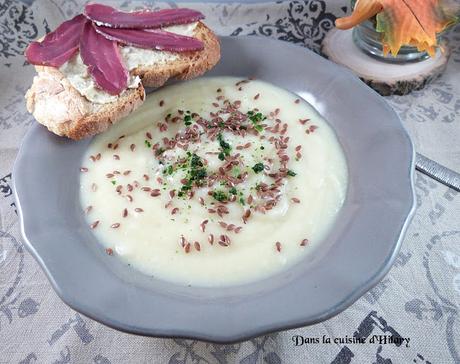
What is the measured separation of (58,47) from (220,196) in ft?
2.59

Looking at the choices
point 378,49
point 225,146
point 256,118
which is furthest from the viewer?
point 378,49

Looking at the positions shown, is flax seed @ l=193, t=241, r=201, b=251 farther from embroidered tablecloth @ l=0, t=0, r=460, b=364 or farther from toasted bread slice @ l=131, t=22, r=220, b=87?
toasted bread slice @ l=131, t=22, r=220, b=87

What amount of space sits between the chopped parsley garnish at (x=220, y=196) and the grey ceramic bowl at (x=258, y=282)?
0.98 ft

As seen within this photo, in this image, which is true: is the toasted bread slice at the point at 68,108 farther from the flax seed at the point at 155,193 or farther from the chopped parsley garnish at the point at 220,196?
the chopped parsley garnish at the point at 220,196

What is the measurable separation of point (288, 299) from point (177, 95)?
965 mm

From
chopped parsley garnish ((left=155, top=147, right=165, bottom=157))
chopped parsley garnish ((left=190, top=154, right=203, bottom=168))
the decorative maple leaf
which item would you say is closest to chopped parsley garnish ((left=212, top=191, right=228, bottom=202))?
chopped parsley garnish ((left=190, top=154, right=203, bottom=168))

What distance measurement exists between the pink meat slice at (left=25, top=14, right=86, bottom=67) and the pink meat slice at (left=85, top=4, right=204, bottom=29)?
6cm

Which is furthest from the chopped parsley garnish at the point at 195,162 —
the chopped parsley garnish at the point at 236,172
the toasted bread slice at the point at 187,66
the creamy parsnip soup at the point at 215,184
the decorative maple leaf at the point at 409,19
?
the decorative maple leaf at the point at 409,19

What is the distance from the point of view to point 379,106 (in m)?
1.66

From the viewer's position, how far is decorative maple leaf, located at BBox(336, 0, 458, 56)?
1.86 meters

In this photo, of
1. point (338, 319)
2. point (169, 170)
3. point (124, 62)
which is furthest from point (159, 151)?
point (338, 319)

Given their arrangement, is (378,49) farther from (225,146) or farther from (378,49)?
(225,146)

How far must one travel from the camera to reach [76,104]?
63.0 inches

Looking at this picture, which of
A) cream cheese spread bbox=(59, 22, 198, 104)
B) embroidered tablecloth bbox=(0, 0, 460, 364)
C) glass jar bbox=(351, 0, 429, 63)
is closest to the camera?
embroidered tablecloth bbox=(0, 0, 460, 364)
